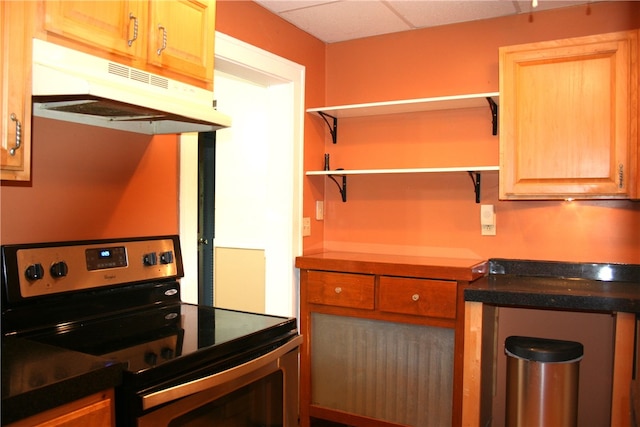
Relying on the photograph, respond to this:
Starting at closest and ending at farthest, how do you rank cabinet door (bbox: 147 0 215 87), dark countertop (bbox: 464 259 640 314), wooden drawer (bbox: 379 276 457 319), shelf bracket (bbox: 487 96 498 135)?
cabinet door (bbox: 147 0 215 87)
dark countertop (bbox: 464 259 640 314)
wooden drawer (bbox: 379 276 457 319)
shelf bracket (bbox: 487 96 498 135)

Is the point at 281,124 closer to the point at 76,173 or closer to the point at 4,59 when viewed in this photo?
the point at 76,173

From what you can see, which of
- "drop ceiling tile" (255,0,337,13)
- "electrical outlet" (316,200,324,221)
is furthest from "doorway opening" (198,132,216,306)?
"drop ceiling tile" (255,0,337,13)

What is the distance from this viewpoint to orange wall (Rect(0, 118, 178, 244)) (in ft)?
5.19

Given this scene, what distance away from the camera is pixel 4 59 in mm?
1235

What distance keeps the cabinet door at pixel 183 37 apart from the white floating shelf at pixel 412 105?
3.69ft

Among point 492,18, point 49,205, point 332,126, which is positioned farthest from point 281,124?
point 49,205

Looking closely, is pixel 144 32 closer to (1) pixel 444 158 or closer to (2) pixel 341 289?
(2) pixel 341 289

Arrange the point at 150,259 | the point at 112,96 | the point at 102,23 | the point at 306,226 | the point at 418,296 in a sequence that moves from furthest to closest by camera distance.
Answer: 1. the point at 306,226
2. the point at 418,296
3. the point at 150,259
4. the point at 102,23
5. the point at 112,96

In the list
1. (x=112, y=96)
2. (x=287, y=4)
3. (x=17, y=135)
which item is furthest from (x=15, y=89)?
(x=287, y=4)

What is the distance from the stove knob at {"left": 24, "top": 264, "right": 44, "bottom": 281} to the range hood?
466 millimetres

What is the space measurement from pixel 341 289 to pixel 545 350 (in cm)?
96

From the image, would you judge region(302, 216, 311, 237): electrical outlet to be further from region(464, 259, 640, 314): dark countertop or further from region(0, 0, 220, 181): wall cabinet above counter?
region(0, 0, 220, 181): wall cabinet above counter

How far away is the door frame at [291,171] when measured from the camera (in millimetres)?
2090

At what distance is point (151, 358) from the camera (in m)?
1.32
